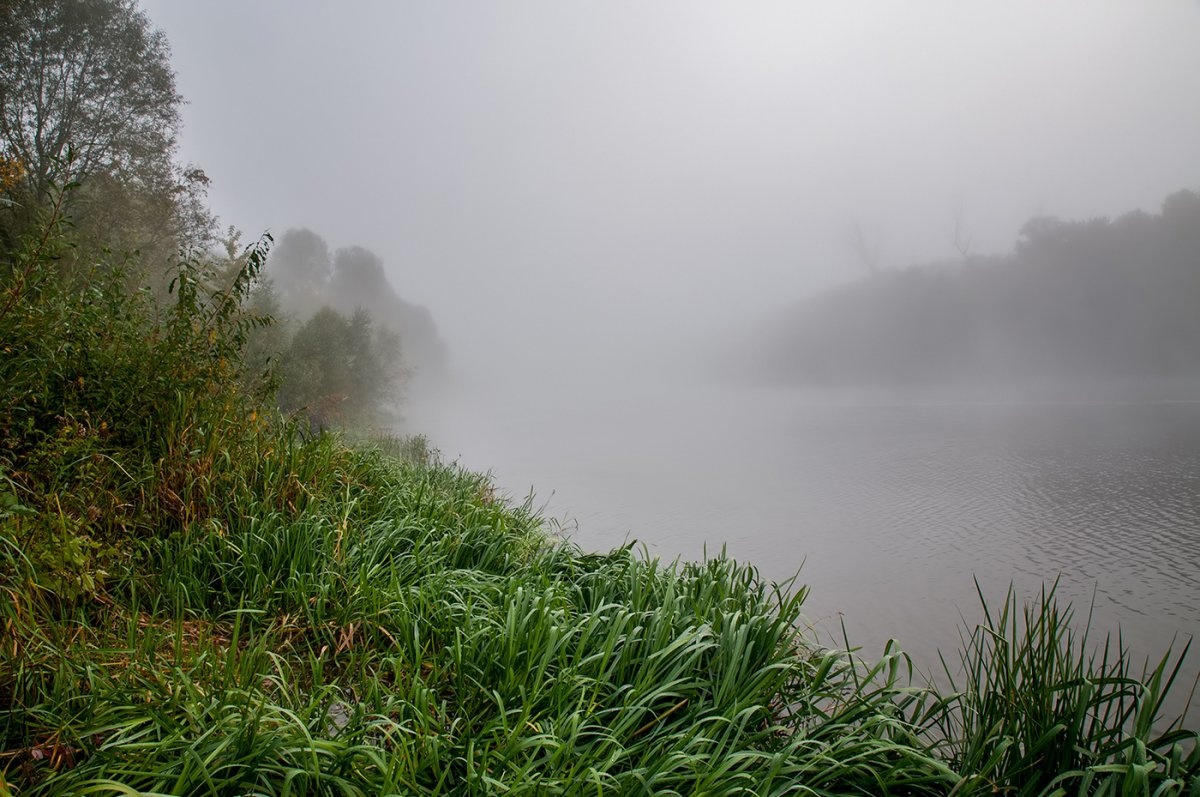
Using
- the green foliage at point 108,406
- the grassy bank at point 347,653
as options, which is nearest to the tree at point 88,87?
the green foliage at point 108,406

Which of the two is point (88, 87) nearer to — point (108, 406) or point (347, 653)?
point (108, 406)

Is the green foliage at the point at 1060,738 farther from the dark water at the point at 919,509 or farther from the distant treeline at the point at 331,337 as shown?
the distant treeline at the point at 331,337

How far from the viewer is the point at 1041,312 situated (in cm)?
5844

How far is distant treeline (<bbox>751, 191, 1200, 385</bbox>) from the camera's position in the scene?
47719 millimetres

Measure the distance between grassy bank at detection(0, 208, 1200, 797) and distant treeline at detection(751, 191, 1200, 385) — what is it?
62780mm

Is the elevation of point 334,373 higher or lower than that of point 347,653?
higher

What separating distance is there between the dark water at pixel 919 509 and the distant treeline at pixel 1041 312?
22.4 meters

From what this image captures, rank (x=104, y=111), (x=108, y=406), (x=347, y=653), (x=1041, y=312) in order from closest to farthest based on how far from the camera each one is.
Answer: (x=347, y=653) < (x=108, y=406) < (x=104, y=111) < (x=1041, y=312)

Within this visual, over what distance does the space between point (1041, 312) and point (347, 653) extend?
245 feet

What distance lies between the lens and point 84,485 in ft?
9.91

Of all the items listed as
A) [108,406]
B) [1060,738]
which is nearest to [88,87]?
[108,406]

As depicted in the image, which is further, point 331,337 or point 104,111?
point 331,337

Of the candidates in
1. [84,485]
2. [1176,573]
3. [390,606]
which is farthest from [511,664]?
[1176,573]

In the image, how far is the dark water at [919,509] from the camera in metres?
8.29
